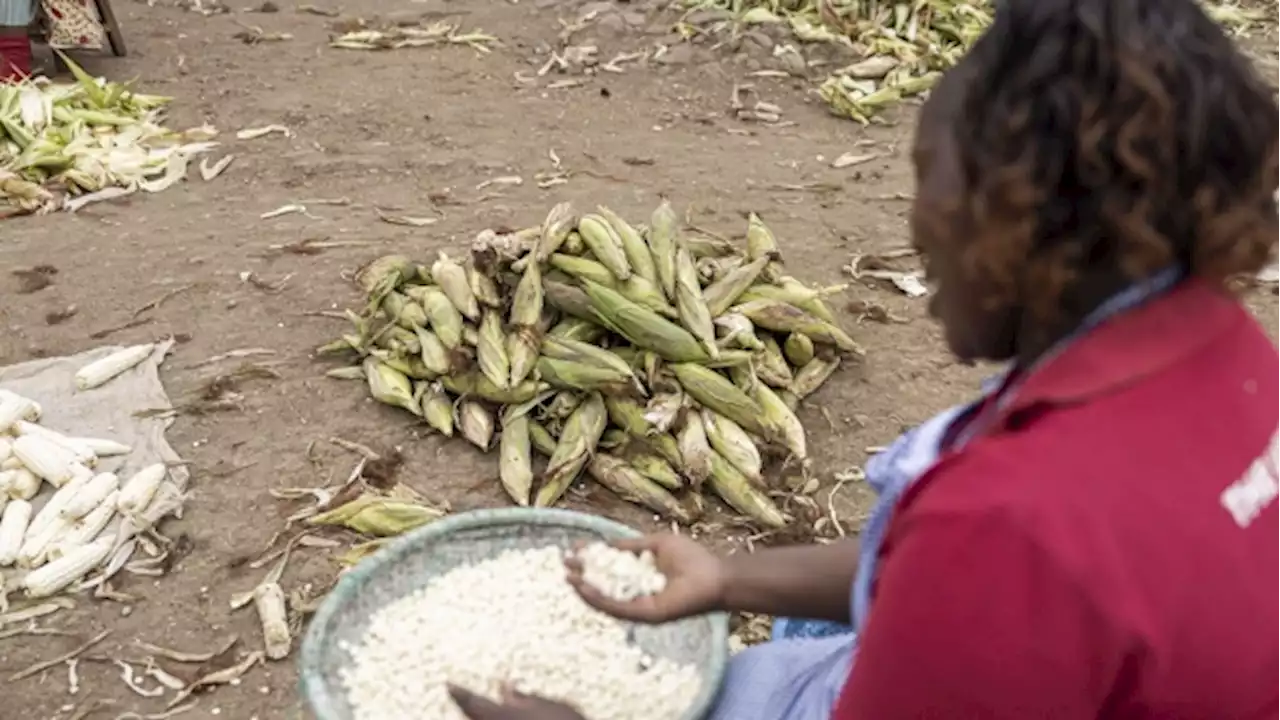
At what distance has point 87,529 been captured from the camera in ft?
10.3

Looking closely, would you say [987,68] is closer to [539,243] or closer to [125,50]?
[539,243]

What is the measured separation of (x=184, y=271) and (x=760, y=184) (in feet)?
7.37

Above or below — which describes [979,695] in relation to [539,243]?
above

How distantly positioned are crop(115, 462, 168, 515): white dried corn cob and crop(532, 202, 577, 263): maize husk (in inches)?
44.0

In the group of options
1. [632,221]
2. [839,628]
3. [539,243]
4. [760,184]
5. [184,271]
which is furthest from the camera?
[760,184]

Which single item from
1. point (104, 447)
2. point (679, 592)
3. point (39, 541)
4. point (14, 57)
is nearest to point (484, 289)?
point (104, 447)

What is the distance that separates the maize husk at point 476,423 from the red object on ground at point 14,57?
3.95m

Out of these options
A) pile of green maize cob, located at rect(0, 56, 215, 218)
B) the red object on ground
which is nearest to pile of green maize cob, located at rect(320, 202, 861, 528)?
pile of green maize cob, located at rect(0, 56, 215, 218)

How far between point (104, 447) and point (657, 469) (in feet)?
4.60

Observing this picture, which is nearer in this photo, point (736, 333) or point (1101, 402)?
point (1101, 402)

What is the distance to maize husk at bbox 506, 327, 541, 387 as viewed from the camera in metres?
3.47

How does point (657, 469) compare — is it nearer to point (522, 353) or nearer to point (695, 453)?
point (695, 453)

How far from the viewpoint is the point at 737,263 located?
12.9 feet

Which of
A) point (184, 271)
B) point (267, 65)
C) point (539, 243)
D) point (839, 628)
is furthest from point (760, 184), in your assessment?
point (839, 628)
